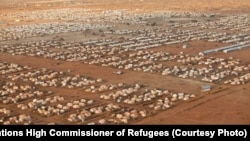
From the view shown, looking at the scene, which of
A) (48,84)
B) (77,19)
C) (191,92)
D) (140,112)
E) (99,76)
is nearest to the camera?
(140,112)

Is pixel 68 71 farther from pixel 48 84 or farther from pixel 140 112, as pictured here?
pixel 140 112

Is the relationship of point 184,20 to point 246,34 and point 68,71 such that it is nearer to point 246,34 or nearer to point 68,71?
point 246,34

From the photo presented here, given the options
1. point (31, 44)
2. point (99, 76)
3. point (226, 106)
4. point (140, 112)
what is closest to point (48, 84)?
point (99, 76)

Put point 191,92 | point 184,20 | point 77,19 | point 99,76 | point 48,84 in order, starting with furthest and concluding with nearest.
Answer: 1. point 77,19
2. point 184,20
3. point 99,76
4. point 48,84
5. point 191,92

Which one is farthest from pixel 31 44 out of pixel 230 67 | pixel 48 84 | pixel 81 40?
pixel 230 67

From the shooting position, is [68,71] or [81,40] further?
[81,40]

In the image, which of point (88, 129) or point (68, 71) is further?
point (68, 71)
